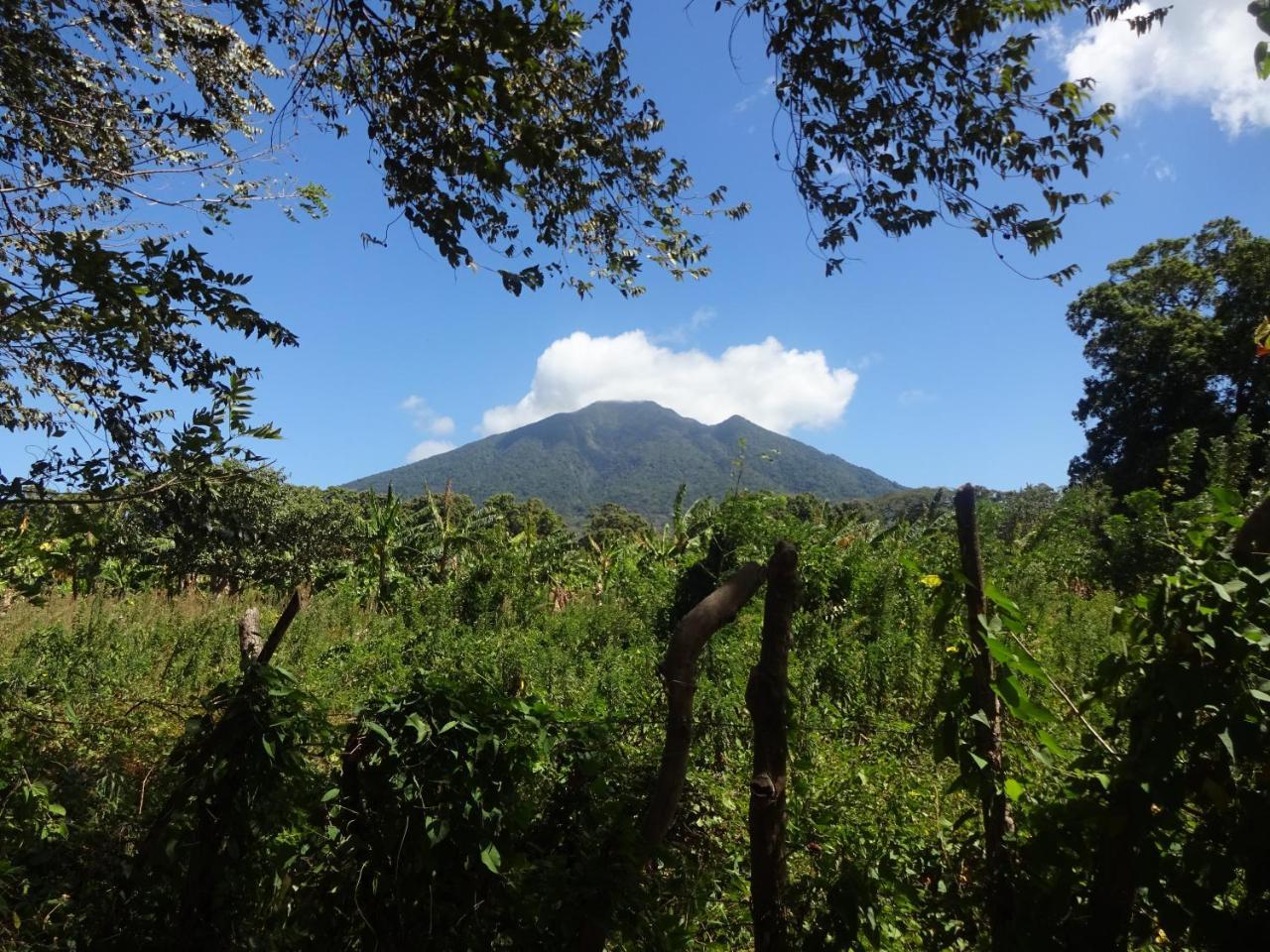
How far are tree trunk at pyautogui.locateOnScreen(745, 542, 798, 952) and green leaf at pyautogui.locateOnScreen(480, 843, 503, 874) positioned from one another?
0.71 meters

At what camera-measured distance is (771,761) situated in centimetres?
191

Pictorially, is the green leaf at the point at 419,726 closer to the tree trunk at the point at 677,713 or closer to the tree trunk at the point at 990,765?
the tree trunk at the point at 677,713

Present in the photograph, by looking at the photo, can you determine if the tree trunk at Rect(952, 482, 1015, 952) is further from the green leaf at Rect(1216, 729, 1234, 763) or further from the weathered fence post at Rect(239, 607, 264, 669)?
the weathered fence post at Rect(239, 607, 264, 669)

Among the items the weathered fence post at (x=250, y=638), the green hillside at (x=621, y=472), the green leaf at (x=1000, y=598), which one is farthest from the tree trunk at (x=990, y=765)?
the green hillside at (x=621, y=472)

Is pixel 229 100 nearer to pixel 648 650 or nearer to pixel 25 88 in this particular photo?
pixel 25 88

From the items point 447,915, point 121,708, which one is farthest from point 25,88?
A: point 447,915

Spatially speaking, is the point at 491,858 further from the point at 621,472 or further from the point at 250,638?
the point at 621,472

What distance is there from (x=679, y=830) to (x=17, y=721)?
3.32 m

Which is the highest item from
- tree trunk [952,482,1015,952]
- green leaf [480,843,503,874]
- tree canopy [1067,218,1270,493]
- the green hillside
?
the green hillside

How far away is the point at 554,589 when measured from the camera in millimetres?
10219

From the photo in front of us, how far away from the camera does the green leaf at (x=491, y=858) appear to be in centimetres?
187

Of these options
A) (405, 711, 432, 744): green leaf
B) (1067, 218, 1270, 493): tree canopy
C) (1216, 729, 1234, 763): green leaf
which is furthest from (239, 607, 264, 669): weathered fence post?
(1067, 218, 1270, 493): tree canopy

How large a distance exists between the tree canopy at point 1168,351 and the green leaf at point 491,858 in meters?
23.5

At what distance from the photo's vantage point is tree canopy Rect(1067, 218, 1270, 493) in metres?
21.3
